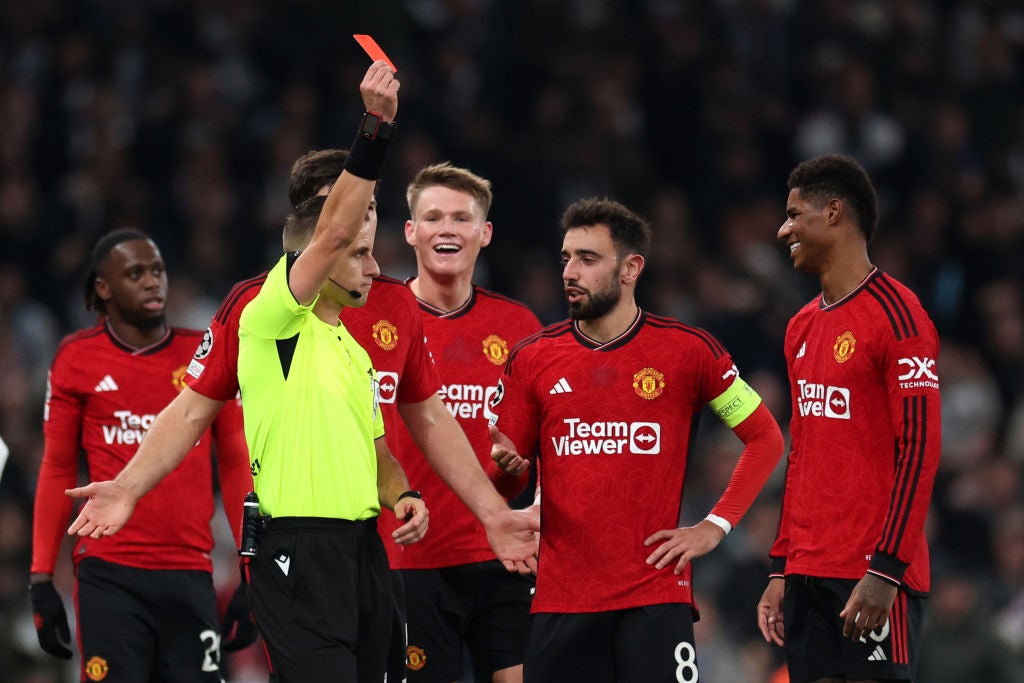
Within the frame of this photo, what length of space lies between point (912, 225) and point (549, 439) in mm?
8740

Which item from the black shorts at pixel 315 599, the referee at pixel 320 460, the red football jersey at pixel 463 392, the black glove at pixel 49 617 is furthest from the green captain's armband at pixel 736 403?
the black glove at pixel 49 617

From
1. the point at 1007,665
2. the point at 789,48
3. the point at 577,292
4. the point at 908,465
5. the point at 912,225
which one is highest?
the point at 789,48

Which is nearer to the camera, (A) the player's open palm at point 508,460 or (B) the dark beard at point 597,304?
(A) the player's open palm at point 508,460

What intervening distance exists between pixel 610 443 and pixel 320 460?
4.30 ft

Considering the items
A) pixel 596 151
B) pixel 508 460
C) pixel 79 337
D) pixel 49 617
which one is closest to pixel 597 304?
pixel 508 460

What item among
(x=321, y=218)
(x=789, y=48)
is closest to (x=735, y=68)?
(x=789, y=48)

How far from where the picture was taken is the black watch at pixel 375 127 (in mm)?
5402

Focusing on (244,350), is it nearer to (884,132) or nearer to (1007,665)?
(1007,665)

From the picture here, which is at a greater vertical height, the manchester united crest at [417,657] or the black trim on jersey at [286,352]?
the black trim on jersey at [286,352]

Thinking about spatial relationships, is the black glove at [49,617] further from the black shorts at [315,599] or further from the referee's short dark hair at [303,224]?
the referee's short dark hair at [303,224]

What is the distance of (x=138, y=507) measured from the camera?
7328 mm

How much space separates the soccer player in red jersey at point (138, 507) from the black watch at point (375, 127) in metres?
2.37

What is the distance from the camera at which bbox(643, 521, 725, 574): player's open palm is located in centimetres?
620

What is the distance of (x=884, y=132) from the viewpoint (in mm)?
14734
